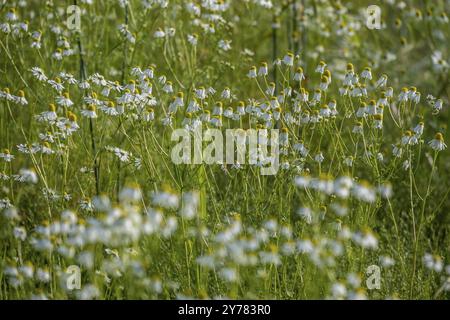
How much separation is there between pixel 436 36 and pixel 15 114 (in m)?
3.35

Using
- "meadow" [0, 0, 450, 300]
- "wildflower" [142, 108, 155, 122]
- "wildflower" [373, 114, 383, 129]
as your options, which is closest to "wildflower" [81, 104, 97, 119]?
"meadow" [0, 0, 450, 300]

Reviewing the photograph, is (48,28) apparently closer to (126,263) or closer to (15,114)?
(15,114)

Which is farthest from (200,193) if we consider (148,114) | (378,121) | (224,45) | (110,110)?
(224,45)

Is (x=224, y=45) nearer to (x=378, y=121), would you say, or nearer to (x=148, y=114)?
(x=148, y=114)

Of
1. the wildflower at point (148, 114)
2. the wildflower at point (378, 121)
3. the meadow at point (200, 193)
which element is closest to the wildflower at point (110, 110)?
the meadow at point (200, 193)

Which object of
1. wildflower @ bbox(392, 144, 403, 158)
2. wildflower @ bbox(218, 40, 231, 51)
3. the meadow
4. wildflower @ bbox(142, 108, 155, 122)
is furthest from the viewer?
wildflower @ bbox(218, 40, 231, 51)

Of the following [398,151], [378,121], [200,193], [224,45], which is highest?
[224,45]

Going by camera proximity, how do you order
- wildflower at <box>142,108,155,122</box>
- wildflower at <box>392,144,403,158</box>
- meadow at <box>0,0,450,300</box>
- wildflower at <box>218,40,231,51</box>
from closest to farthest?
meadow at <box>0,0,450,300</box> → wildflower at <box>392,144,403,158</box> → wildflower at <box>142,108,155,122</box> → wildflower at <box>218,40,231,51</box>

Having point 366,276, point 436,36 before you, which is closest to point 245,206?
point 366,276

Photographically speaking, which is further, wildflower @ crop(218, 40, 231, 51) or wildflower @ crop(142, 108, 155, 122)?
wildflower @ crop(218, 40, 231, 51)

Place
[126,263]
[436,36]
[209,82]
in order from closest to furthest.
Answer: [126,263] < [209,82] < [436,36]

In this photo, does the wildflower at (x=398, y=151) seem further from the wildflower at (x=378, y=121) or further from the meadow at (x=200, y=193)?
the wildflower at (x=378, y=121)

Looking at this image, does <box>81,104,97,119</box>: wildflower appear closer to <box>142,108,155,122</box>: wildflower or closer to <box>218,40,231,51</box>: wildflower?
<box>142,108,155,122</box>: wildflower
